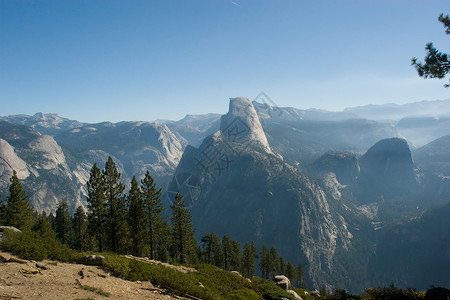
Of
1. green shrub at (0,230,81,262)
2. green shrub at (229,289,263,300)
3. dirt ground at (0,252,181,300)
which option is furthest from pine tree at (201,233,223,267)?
dirt ground at (0,252,181,300)

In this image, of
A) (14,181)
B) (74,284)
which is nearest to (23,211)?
(14,181)

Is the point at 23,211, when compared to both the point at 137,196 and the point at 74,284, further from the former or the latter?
the point at 74,284

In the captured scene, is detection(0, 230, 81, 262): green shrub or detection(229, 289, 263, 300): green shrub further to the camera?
detection(229, 289, 263, 300): green shrub

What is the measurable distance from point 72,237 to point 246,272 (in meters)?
52.3

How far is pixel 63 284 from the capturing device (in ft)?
A: 55.0

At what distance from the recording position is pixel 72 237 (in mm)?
76188

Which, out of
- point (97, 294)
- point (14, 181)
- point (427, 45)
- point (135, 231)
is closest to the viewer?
point (97, 294)

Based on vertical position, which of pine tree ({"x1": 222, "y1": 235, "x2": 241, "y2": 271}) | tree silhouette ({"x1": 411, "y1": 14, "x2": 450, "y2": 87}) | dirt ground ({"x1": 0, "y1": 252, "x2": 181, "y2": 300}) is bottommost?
pine tree ({"x1": 222, "y1": 235, "x2": 241, "y2": 271})

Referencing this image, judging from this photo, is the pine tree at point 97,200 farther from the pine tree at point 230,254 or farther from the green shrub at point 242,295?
the pine tree at point 230,254

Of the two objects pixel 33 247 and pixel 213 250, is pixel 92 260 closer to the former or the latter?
pixel 33 247

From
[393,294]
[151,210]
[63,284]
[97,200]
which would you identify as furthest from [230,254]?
[63,284]

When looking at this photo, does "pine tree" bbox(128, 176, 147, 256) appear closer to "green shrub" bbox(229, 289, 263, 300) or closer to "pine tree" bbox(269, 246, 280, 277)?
"green shrub" bbox(229, 289, 263, 300)

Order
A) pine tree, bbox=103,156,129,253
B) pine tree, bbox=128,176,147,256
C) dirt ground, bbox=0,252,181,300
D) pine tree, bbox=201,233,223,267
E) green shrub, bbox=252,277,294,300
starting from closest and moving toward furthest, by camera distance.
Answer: dirt ground, bbox=0,252,181,300 → green shrub, bbox=252,277,294,300 → pine tree, bbox=103,156,129,253 → pine tree, bbox=128,176,147,256 → pine tree, bbox=201,233,223,267

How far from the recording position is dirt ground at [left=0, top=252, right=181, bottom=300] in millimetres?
14891
